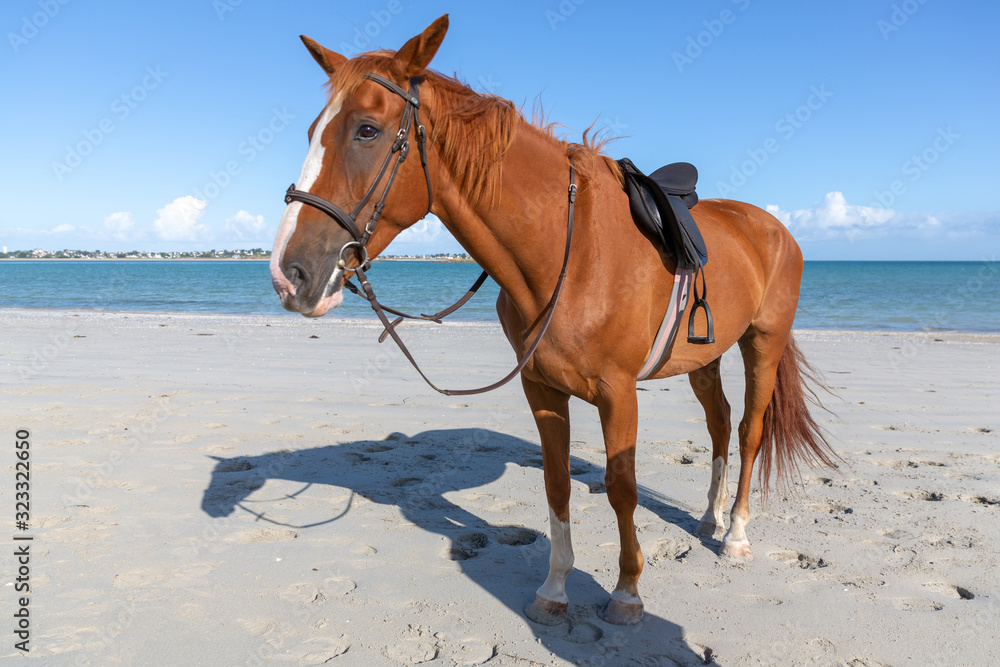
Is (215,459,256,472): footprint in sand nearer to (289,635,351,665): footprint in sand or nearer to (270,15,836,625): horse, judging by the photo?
(289,635,351,665): footprint in sand

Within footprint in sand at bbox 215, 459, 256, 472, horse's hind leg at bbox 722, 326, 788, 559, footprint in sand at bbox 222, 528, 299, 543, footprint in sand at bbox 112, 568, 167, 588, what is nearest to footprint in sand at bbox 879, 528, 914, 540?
horse's hind leg at bbox 722, 326, 788, 559

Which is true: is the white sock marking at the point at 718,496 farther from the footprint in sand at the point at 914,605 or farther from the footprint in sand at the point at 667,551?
the footprint in sand at the point at 914,605

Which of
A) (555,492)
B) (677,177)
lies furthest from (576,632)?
(677,177)

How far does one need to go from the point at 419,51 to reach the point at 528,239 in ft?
2.59

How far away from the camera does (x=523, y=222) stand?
228 cm

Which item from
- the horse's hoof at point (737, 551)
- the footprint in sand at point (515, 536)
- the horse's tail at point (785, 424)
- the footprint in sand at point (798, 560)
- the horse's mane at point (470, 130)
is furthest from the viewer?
the horse's tail at point (785, 424)

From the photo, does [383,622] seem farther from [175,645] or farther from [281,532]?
[281,532]

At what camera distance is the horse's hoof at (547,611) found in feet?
8.41

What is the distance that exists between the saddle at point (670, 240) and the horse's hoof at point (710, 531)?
1.29m

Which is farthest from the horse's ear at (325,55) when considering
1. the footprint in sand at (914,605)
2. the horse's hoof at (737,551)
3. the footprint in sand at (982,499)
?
the footprint in sand at (982,499)

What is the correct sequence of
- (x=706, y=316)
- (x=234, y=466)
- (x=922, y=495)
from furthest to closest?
1. (x=234, y=466)
2. (x=922, y=495)
3. (x=706, y=316)

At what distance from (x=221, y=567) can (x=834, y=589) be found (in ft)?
9.97

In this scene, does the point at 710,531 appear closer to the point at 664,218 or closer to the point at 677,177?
the point at 664,218

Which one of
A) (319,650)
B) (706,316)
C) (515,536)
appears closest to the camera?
(319,650)
